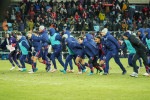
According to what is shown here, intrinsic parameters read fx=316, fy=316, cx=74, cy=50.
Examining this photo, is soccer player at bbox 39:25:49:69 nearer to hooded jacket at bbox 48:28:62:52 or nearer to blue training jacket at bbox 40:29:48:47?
blue training jacket at bbox 40:29:48:47

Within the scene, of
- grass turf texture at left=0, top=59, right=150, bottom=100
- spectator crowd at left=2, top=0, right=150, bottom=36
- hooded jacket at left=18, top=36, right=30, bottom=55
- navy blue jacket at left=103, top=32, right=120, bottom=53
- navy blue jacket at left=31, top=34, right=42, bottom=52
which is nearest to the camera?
grass turf texture at left=0, top=59, right=150, bottom=100

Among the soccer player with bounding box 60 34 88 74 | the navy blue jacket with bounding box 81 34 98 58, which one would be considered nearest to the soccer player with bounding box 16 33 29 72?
the soccer player with bounding box 60 34 88 74

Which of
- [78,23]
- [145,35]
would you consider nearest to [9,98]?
[145,35]

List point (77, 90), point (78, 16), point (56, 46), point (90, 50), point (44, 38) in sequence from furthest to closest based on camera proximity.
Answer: point (78, 16) → point (56, 46) → point (44, 38) → point (90, 50) → point (77, 90)

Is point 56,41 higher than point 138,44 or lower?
lower

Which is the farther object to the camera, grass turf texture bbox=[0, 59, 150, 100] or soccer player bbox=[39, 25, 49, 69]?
soccer player bbox=[39, 25, 49, 69]

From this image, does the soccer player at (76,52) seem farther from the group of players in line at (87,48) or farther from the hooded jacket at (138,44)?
the hooded jacket at (138,44)

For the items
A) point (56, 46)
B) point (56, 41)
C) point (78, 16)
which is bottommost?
point (56, 46)

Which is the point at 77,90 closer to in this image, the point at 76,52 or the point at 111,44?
the point at 111,44

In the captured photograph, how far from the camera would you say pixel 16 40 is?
1892cm

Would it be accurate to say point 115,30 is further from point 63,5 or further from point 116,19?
point 63,5

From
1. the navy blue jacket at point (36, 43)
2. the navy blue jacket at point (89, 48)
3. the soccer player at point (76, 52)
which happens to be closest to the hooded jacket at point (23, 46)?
the navy blue jacket at point (36, 43)

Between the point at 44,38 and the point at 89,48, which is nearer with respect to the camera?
the point at 89,48

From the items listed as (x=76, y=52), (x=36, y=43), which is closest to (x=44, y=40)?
(x=36, y=43)
